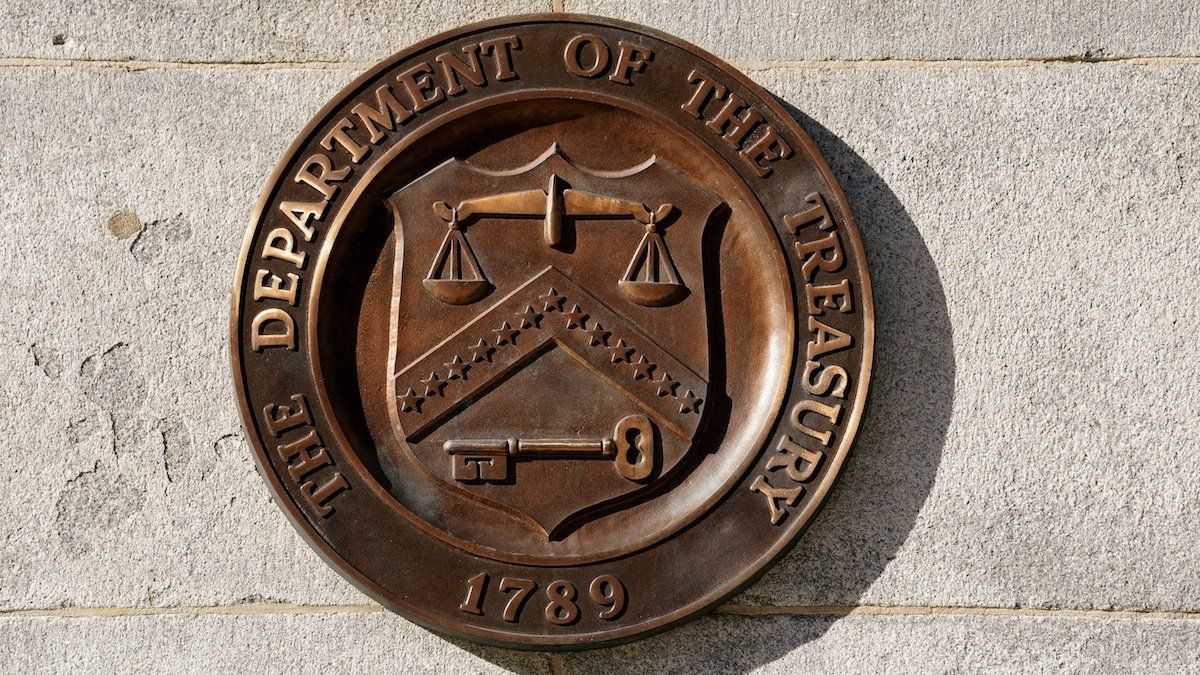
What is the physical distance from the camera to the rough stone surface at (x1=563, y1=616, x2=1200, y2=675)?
119 inches

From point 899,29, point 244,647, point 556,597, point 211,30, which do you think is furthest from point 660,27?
point 244,647

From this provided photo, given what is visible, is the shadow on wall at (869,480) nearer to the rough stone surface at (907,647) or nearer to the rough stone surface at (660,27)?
the rough stone surface at (907,647)

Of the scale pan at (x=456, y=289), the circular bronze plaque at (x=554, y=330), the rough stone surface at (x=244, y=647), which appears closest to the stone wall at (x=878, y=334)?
the rough stone surface at (x=244, y=647)

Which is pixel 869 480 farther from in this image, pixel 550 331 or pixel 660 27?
pixel 660 27

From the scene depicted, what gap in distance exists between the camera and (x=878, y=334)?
3123 millimetres

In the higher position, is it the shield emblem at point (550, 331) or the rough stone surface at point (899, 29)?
the rough stone surface at point (899, 29)

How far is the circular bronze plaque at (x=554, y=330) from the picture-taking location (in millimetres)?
2943

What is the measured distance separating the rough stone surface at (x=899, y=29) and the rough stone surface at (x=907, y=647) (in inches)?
63.8

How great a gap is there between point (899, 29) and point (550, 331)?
1352mm

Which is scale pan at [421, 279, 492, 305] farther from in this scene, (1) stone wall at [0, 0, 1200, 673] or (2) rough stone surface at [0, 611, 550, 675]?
(2) rough stone surface at [0, 611, 550, 675]

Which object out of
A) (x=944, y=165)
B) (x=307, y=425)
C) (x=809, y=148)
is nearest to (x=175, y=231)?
(x=307, y=425)

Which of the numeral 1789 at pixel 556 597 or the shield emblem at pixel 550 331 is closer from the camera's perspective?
the numeral 1789 at pixel 556 597

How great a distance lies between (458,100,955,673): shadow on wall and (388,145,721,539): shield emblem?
409 mm

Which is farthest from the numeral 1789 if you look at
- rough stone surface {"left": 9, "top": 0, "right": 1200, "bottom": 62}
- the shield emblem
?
rough stone surface {"left": 9, "top": 0, "right": 1200, "bottom": 62}
